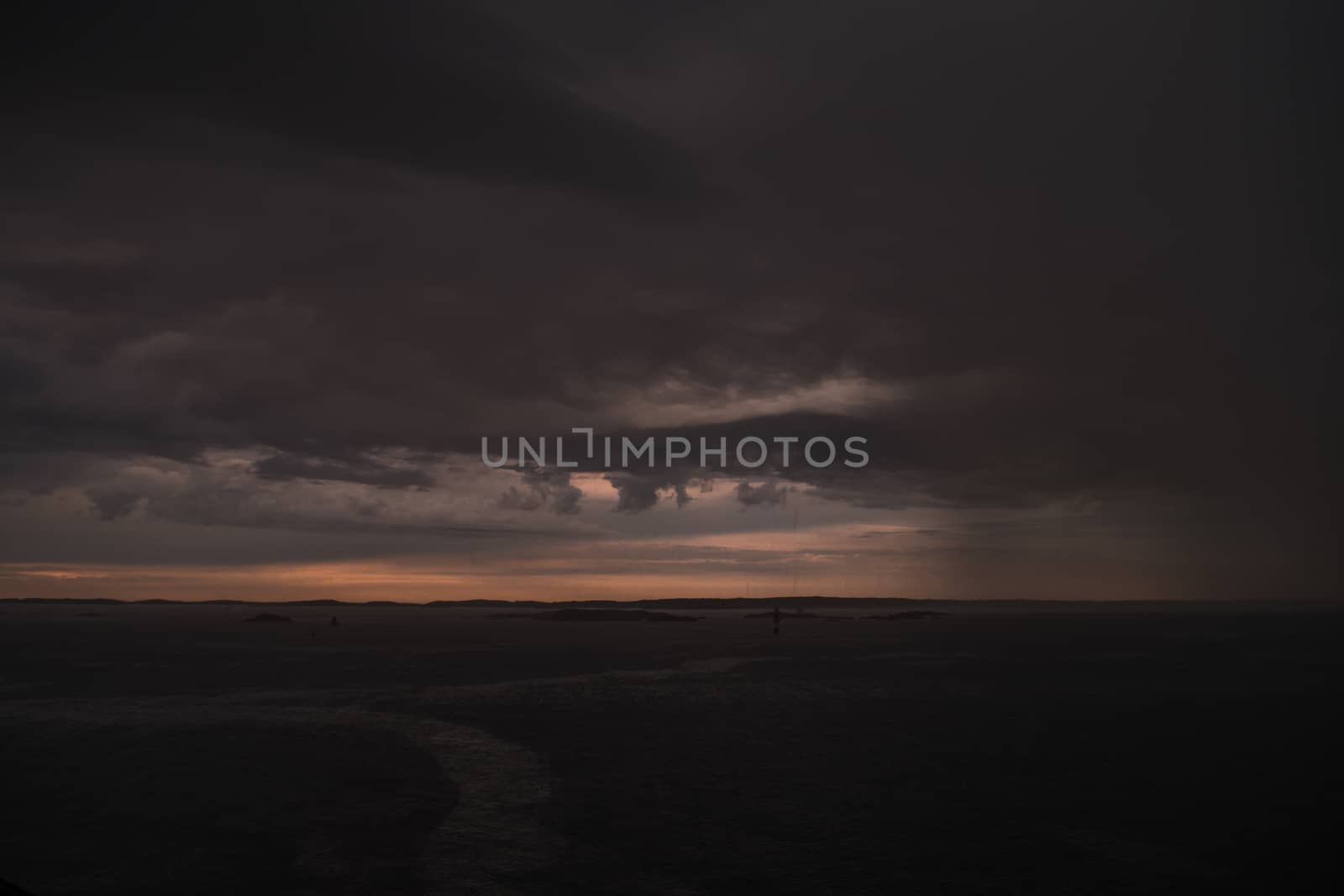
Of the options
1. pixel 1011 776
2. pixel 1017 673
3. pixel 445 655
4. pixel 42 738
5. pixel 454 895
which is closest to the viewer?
pixel 454 895

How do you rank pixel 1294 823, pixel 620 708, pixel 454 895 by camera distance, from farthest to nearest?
pixel 620 708 < pixel 1294 823 < pixel 454 895

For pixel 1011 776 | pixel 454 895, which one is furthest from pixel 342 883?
pixel 1011 776

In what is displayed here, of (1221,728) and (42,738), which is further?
(1221,728)

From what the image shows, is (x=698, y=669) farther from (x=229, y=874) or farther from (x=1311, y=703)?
(x=229, y=874)

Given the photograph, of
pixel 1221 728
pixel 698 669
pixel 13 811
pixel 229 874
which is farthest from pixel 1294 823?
pixel 698 669

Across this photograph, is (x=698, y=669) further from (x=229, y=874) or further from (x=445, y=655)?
(x=229, y=874)

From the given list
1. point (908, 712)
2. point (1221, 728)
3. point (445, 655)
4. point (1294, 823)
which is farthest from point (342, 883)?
point (445, 655)

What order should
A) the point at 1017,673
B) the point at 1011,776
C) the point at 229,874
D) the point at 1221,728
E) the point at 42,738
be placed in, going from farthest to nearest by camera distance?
the point at 1017,673 → the point at 1221,728 → the point at 42,738 → the point at 1011,776 → the point at 229,874

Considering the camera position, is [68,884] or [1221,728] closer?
A: [68,884]

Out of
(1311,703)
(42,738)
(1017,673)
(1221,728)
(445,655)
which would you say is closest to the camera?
(42,738)
